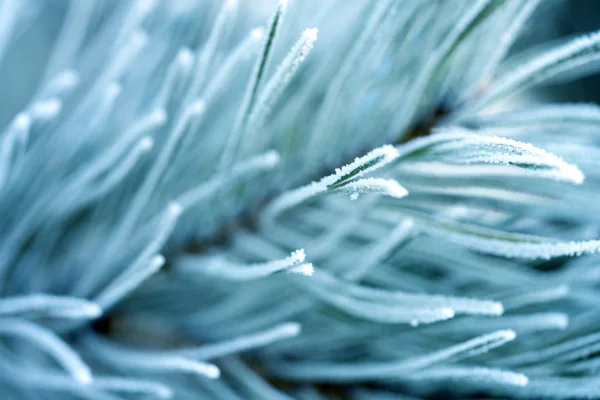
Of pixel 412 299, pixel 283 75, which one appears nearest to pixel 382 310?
pixel 412 299

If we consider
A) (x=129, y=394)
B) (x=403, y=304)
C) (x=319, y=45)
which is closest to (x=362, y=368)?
(x=403, y=304)

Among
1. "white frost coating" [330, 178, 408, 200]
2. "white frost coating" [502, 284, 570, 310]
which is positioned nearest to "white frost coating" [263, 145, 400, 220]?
"white frost coating" [330, 178, 408, 200]

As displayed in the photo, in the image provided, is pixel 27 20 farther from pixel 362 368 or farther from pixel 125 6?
pixel 362 368

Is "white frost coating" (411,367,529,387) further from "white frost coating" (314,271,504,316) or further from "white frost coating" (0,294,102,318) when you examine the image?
"white frost coating" (0,294,102,318)

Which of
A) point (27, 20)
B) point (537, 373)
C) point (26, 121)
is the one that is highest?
point (27, 20)

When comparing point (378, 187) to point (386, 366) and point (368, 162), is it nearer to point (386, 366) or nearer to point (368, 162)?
point (368, 162)

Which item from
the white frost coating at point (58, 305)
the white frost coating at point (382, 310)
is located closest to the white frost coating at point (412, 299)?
the white frost coating at point (382, 310)
